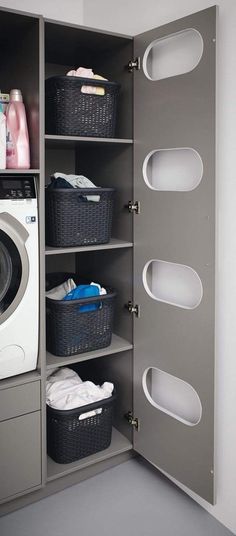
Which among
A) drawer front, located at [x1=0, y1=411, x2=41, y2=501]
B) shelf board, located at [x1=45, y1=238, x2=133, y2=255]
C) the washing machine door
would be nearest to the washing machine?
the washing machine door

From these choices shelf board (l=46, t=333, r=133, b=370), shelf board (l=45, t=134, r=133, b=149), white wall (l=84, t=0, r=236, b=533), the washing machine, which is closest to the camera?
white wall (l=84, t=0, r=236, b=533)

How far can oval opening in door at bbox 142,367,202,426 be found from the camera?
2.34 meters

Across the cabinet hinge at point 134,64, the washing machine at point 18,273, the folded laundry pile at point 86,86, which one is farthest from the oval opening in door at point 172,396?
the cabinet hinge at point 134,64

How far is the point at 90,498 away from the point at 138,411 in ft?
1.47

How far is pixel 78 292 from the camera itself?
8.00 ft

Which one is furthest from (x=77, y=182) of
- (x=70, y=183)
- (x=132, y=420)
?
(x=132, y=420)

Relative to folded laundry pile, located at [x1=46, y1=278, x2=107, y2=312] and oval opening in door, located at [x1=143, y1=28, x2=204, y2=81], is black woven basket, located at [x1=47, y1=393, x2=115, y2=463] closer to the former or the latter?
folded laundry pile, located at [x1=46, y1=278, x2=107, y2=312]

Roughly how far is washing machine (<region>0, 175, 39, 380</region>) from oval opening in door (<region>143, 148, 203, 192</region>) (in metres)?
0.59

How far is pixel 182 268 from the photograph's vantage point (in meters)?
2.35

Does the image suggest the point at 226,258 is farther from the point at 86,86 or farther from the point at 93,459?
the point at 93,459

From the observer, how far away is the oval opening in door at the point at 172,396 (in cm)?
234

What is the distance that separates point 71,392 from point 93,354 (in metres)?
0.21

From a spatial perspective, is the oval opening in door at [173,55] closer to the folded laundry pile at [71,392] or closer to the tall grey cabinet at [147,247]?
the tall grey cabinet at [147,247]

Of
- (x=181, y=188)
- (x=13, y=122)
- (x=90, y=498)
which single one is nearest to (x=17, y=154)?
(x=13, y=122)
